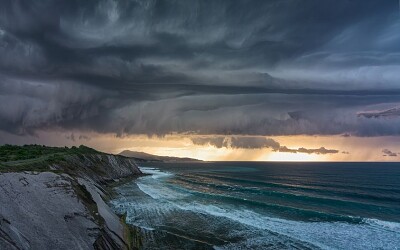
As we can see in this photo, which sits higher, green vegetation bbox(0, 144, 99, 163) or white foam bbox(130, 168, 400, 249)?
green vegetation bbox(0, 144, 99, 163)

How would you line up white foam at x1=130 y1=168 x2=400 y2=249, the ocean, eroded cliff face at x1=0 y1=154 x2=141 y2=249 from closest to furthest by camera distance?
eroded cliff face at x1=0 y1=154 x2=141 y2=249 → the ocean → white foam at x1=130 y1=168 x2=400 y2=249

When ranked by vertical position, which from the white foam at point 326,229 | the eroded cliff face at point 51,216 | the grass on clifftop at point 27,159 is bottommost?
the white foam at point 326,229

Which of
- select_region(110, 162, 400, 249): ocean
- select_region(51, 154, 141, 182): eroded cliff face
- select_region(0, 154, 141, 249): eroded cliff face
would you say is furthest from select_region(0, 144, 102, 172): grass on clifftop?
select_region(110, 162, 400, 249): ocean

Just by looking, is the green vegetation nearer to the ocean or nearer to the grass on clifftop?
the grass on clifftop

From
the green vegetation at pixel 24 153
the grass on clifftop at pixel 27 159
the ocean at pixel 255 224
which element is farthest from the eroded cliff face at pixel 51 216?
the green vegetation at pixel 24 153

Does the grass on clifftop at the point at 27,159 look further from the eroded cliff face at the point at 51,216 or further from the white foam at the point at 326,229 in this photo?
the white foam at the point at 326,229

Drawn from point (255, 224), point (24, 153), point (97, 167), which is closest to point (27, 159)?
point (24, 153)

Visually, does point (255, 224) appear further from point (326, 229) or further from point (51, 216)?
point (51, 216)

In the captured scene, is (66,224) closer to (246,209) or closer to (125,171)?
(246,209)

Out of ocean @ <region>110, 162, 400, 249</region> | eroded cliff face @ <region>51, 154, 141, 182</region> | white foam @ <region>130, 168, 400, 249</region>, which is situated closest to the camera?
ocean @ <region>110, 162, 400, 249</region>
